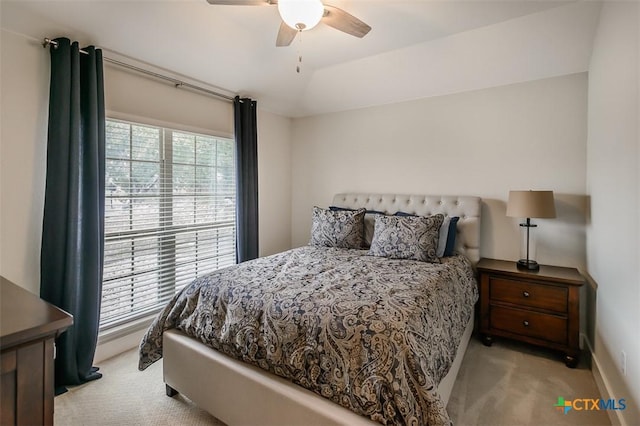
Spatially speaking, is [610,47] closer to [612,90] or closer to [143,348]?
[612,90]

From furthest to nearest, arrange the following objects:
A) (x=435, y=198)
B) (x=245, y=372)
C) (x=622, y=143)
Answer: (x=435, y=198) < (x=622, y=143) < (x=245, y=372)

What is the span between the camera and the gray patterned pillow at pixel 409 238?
2.63m

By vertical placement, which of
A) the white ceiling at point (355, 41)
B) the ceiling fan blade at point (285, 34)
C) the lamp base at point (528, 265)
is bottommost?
the lamp base at point (528, 265)

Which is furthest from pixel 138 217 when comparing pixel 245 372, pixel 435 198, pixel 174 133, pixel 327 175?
pixel 435 198

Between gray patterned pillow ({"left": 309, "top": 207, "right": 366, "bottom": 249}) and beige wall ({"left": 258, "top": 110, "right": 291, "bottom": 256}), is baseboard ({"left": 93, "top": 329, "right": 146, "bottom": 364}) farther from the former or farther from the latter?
gray patterned pillow ({"left": 309, "top": 207, "right": 366, "bottom": 249})

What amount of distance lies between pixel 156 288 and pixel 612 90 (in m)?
3.95

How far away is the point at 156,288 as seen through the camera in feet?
9.68

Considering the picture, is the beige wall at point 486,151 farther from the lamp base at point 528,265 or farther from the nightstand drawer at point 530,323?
the nightstand drawer at point 530,323

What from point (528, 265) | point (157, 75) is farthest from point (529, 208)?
point (157, 75)

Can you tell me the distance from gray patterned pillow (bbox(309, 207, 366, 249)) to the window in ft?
3.67

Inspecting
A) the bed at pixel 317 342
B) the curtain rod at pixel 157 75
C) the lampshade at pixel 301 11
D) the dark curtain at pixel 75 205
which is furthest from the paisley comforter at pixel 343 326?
the curtain rod at pixel 157 75

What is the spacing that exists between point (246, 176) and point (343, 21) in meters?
2.11

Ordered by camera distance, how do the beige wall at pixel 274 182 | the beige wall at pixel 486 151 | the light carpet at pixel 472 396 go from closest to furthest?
the light carpet at pixel 472 396 → the beige wall at pixel 486 151 → the beige wall at pixel 274 182

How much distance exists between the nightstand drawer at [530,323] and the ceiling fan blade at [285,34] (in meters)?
2.81
